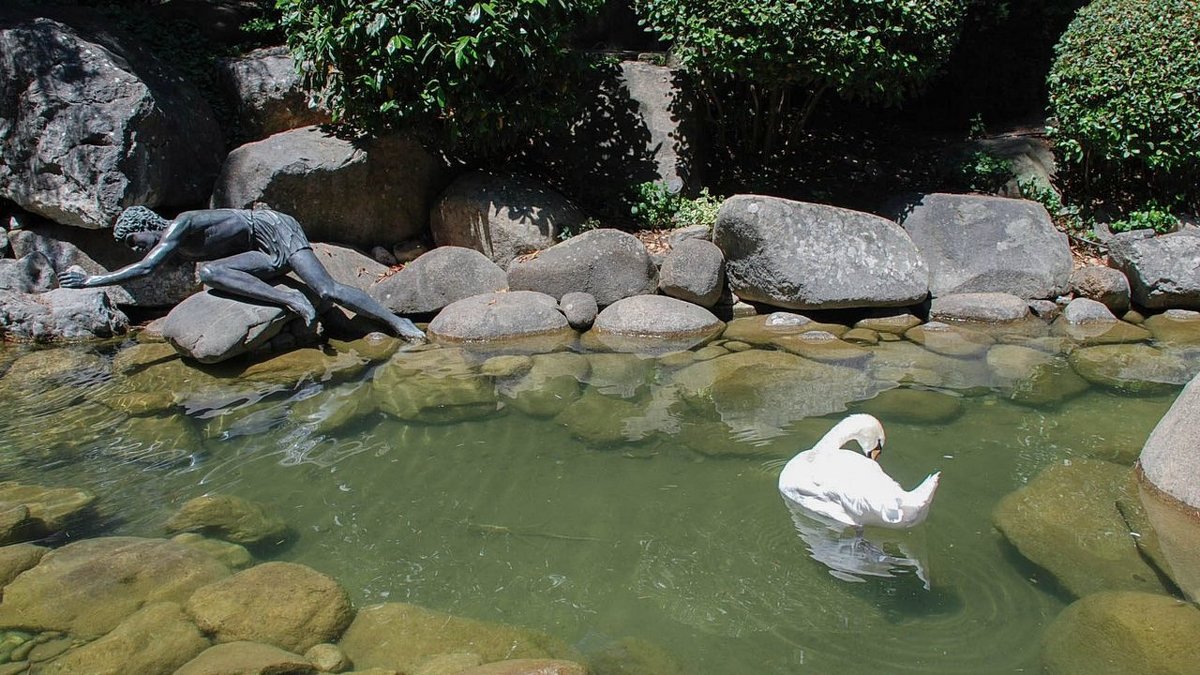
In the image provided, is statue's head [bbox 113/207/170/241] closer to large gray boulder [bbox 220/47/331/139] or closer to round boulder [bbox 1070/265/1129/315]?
large gray boulder [bbox 220/47/331/139]

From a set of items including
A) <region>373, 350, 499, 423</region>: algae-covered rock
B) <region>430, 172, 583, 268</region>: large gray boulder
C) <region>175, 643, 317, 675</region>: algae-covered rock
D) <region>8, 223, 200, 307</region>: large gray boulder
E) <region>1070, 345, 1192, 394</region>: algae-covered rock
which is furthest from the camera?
<region>430, 172, 583, 268</region>: large gray boulder

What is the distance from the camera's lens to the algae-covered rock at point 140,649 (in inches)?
140

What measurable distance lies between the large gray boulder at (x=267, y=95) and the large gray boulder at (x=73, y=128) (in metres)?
1.09

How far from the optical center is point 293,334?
7453 millimetres

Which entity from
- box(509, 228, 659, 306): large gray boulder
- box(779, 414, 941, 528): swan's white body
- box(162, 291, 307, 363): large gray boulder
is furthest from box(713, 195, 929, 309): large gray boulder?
box(162, 291, 307, 363): large gray boulder

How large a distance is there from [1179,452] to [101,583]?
5.29 meters

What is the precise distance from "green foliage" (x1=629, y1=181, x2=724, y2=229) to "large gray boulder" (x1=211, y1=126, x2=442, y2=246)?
2.10 metres

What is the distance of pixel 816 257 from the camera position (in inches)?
310

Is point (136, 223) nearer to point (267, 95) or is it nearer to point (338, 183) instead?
point (338, 183)

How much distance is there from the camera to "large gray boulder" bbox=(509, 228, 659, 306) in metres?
8.09

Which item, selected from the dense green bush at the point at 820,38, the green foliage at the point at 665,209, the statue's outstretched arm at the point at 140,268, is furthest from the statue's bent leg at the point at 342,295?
the dense green bush at the point at 820,38

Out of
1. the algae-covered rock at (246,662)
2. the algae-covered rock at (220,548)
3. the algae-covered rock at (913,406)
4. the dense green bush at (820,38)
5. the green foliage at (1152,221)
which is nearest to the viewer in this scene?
the algae-covered rock at (246,662)

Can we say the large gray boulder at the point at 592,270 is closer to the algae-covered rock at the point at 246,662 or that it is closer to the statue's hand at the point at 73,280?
the statue's hand at the point at 73,280

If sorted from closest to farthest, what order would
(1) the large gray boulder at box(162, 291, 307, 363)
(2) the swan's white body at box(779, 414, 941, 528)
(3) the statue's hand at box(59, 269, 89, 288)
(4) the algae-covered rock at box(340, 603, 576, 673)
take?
(4) the algae-covered rock at box(340, 603, 576, 673) → (2) the swan's white body at box(779, 414, 941, 528) → (1) the large gray boulder at box(162, 291, 307, 363) → (3) the statue's hand at box(59, 269, 89, 288)
